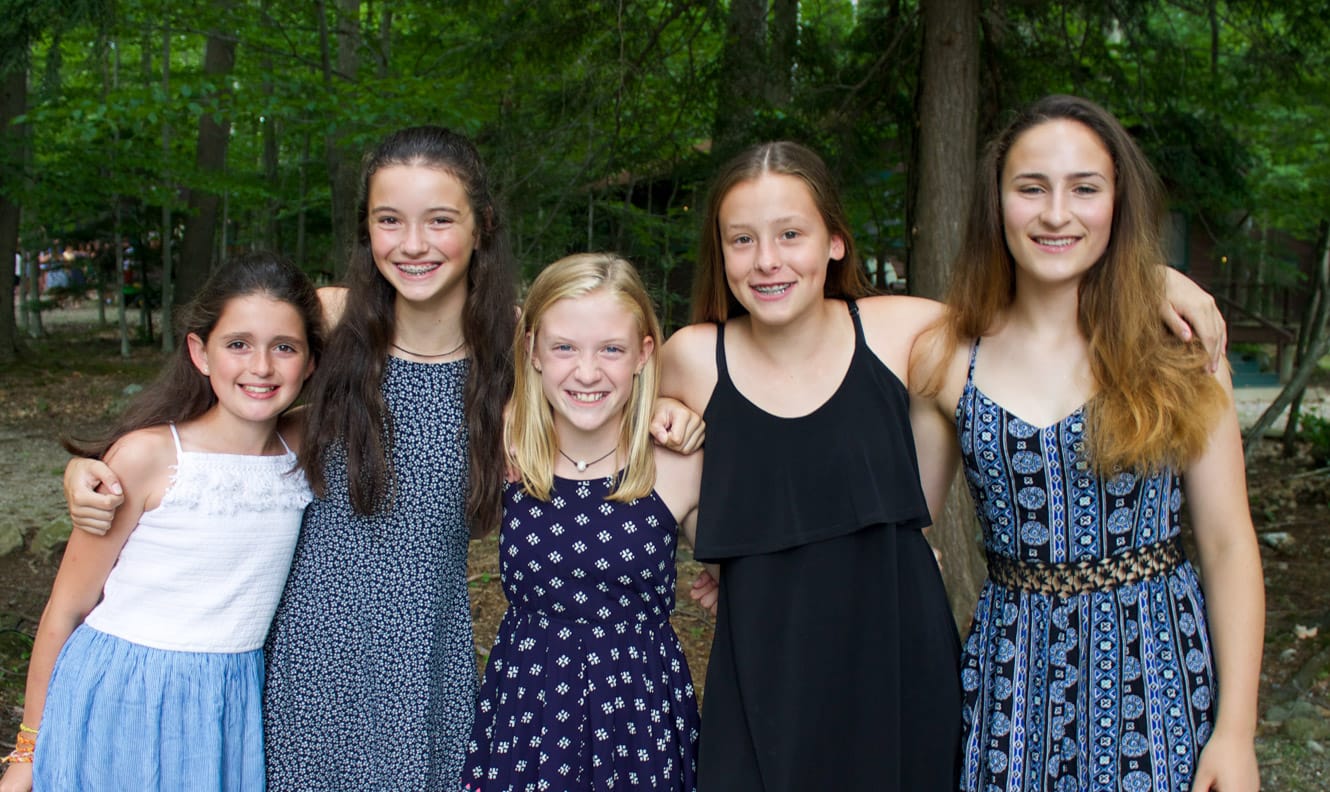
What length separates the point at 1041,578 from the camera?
6.87ft

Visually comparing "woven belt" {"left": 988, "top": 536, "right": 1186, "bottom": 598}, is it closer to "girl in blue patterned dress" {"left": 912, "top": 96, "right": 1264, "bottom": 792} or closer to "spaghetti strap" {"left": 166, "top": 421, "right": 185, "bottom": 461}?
"girl in blue patterned dress" {"left": 912, "top": 96, "right": 1264, "bottom": 792}

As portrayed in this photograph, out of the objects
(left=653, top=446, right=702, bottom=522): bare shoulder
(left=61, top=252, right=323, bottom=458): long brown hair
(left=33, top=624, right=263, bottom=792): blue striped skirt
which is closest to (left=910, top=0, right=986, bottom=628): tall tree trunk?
(left=653, top=446, right=702, bottom=522): bare shoulder

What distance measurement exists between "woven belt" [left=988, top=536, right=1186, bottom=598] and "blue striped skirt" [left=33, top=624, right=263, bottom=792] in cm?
170

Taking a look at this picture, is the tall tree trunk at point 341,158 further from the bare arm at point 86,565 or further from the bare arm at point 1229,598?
the bare arm at point 1229,598

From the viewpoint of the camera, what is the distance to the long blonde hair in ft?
7.48

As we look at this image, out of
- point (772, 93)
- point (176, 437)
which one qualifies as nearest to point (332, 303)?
point (176, 437)

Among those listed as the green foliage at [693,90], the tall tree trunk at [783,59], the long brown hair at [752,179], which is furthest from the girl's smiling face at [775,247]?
the tall tree trunk at [783,59]

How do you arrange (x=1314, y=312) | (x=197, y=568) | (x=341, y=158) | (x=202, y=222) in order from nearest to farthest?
1. (x=197, y=568)
2. (x=341, y=158)
3. (x=1314, y=312)
4. (x=202, y=222)

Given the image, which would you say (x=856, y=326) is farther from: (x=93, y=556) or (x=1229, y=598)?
(x=93, y=556)

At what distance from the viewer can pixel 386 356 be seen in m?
2.46

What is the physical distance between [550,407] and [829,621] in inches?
29.9

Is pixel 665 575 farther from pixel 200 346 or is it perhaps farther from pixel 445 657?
pixel 200 346

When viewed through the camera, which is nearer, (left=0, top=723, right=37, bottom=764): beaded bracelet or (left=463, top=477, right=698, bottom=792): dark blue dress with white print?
(left=463, top=477, right=698, bottom=792): dark blue dress with white print

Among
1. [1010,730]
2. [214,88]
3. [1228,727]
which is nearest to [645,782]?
[1010,730]
